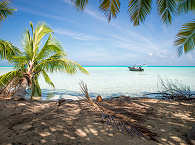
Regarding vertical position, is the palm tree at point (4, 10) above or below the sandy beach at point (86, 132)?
above

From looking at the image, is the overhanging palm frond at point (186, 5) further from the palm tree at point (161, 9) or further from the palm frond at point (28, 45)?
the palm frond at point (28, 45)

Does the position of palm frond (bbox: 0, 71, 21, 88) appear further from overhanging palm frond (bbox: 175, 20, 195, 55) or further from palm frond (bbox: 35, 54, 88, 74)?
overhanging palm frond (bbox: 175, 20, 195, 55)

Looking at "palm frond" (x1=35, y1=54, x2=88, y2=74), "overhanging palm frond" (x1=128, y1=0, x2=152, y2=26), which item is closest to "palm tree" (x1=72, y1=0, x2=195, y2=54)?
"overhanging palm frond" (x1=128, y1=0, x2=152, y2=26)

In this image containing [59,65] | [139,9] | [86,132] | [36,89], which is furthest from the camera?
[36,89]

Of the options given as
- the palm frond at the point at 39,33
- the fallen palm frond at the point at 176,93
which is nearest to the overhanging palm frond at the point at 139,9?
the fallen palm frond at the point at 176,93

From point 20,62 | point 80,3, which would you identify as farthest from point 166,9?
point 20,62

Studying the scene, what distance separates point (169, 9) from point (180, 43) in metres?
1.41

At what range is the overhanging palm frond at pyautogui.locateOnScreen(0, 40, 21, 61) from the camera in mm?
3766

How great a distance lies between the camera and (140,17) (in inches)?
130

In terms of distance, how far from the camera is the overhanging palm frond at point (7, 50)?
377cm

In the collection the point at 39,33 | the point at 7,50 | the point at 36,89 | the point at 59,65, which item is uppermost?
the point at 39,33

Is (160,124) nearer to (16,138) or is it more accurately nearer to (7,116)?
(16,138)

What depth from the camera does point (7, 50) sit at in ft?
13.1

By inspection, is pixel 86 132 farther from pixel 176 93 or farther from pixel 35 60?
pixel 35 60
